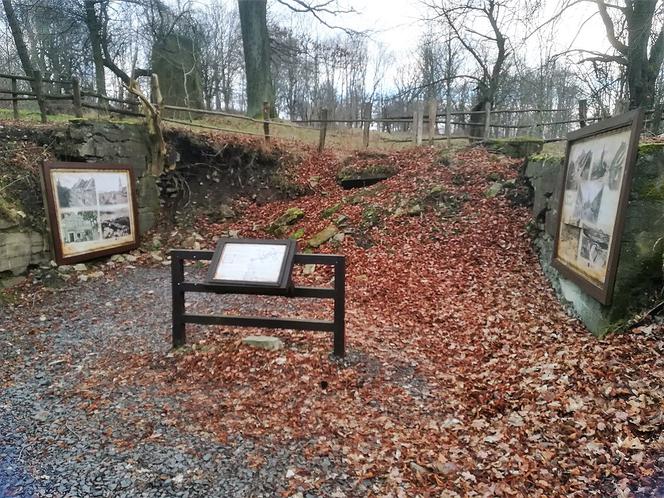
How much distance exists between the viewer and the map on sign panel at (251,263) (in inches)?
175

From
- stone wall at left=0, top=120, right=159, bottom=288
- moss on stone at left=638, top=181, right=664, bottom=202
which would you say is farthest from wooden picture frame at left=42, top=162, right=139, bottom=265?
moss on stone at left=638, top=181, right=664, bottom=202

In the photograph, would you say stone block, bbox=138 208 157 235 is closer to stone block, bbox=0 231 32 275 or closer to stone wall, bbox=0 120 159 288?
stone wall, bbox=0 120 159 288

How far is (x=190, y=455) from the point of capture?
323 cm

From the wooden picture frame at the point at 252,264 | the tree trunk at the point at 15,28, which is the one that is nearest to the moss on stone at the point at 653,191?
the wooden picture frame at the point at 252,264

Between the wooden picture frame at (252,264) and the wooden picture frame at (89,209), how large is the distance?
15.6ft

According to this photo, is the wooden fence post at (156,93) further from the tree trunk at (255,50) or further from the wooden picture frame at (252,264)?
the wooden picture frame at (252,264)

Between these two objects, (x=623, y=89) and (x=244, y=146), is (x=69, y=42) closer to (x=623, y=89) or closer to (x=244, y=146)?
(x=244, y=146)

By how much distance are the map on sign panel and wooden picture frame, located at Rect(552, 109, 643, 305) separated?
11.3ft

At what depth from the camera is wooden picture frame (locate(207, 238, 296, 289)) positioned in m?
4.41

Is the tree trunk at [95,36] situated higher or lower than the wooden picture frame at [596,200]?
higher

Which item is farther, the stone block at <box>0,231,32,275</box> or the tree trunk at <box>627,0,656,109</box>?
the tree trunk at <box>627,0,656,109</box>

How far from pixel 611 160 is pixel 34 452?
6024 mm

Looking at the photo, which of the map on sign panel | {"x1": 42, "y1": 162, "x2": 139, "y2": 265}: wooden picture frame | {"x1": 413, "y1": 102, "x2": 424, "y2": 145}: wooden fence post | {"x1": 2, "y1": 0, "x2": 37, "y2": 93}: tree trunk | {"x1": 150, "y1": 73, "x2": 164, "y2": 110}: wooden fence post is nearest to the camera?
the map on sign panel

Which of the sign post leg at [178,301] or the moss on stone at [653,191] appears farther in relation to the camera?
the sign post leg at [178,301]
